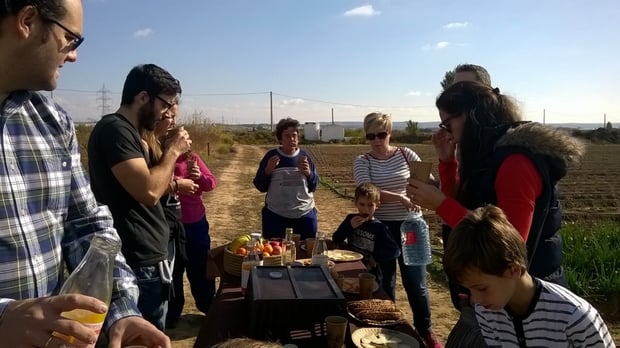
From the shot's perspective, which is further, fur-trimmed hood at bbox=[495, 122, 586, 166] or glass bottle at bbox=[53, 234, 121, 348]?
fur-trimmed hood at bbox=[495, 122, 586, 166]

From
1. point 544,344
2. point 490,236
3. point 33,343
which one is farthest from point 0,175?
point 544,344

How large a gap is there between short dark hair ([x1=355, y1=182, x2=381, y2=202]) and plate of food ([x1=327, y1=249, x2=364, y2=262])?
19.9 inches

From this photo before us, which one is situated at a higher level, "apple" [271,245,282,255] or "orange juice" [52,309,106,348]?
"orange juice" [52,309,106,348]

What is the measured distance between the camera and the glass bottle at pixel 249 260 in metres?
2.94

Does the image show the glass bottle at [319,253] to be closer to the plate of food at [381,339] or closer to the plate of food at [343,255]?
the plate of food at [343,255]

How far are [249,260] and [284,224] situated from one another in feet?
5.74

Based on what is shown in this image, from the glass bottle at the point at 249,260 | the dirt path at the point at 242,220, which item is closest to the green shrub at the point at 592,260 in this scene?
the dirt path at the point at 242,220

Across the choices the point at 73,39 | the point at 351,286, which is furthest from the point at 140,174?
the point at 351,286

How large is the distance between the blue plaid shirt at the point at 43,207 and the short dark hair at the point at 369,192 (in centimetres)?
272

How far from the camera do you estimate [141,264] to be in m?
2.79

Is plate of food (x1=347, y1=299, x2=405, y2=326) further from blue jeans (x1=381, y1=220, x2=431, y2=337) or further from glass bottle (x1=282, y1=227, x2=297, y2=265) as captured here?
blue jeans (x1=381, y1=220, x2=431, y2=337)

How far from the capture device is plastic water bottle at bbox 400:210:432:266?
4.24 meters

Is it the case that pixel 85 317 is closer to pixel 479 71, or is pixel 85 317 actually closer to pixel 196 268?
pixel 479 71

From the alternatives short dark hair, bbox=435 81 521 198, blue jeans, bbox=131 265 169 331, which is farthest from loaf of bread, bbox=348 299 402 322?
blue jeans, bbox=131 265 169 331
